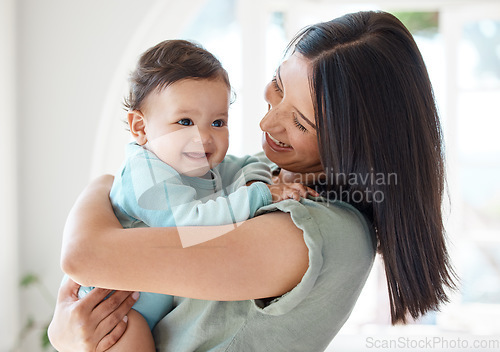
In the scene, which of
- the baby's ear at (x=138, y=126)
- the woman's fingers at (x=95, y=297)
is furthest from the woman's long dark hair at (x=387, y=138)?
the woman's fingers at (x=95, y=297)

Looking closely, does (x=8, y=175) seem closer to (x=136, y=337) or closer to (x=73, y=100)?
(x=73, y=100)

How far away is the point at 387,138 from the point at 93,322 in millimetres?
696

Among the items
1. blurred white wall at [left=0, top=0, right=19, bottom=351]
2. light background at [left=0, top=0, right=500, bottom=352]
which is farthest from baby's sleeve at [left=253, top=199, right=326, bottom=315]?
blurred white wall at [left=0, top=0, right=19, bottom=351]

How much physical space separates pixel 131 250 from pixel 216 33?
2.34 metres

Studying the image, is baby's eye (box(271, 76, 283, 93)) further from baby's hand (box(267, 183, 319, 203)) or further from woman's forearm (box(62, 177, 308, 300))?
woman's forearm (box(62, 177, 308, 300))

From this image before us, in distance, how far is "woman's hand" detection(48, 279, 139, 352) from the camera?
974mm

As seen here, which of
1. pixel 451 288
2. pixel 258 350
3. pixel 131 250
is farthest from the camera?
pixel 451 288

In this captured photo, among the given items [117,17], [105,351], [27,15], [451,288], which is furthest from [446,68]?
[105,351]

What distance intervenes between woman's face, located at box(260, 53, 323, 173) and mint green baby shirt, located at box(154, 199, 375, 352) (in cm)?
13

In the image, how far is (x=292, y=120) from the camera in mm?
1038

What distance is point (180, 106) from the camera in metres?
1.10

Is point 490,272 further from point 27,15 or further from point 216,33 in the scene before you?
point 27,15

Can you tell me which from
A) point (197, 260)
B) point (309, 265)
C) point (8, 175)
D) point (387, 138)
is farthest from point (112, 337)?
point (8, 175)

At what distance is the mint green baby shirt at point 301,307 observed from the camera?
86cm
